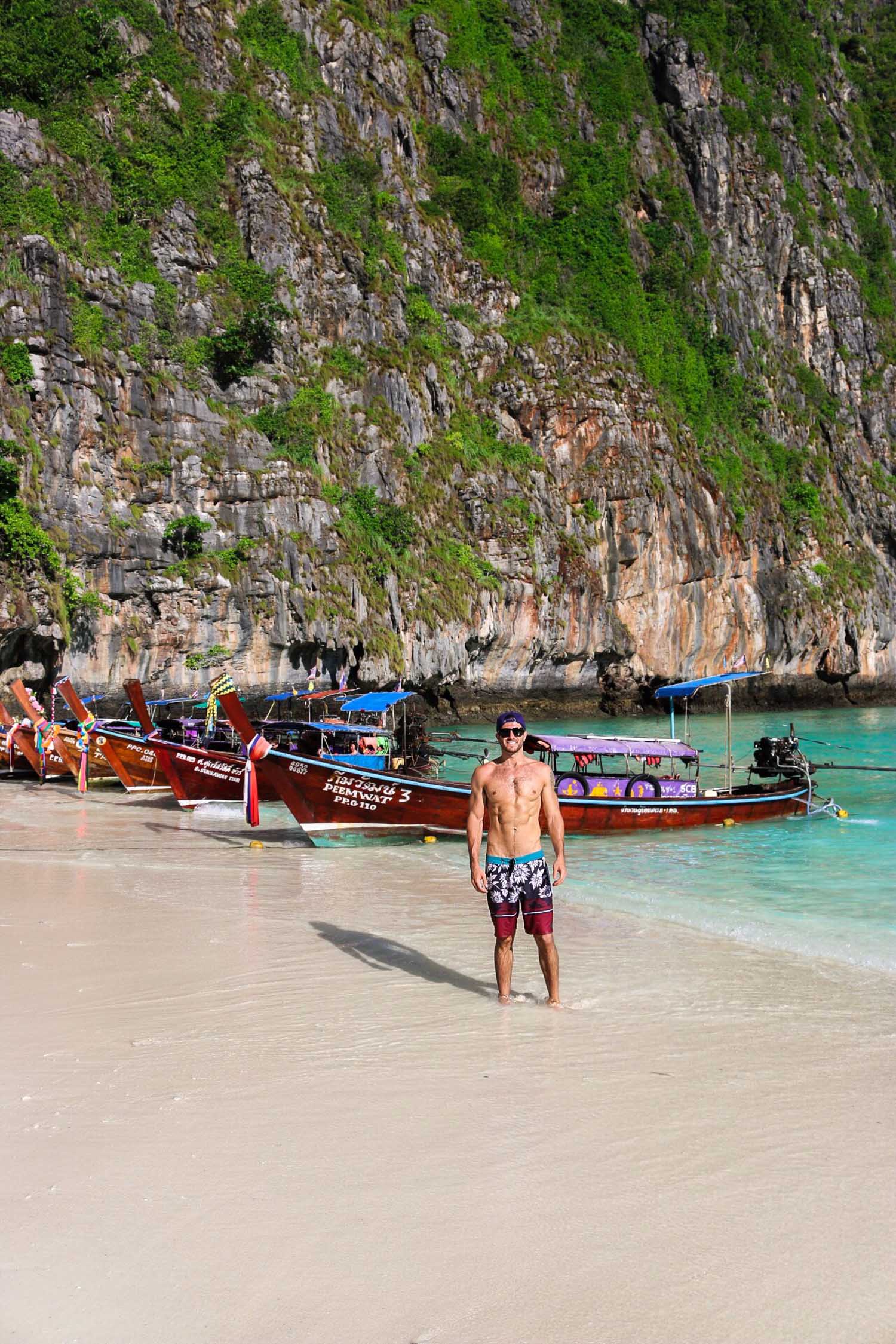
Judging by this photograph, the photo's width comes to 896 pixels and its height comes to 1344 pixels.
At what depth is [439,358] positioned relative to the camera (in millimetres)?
48188

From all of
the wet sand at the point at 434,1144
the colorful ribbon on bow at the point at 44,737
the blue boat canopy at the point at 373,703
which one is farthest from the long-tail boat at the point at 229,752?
the wet sand at the point at 434,1144

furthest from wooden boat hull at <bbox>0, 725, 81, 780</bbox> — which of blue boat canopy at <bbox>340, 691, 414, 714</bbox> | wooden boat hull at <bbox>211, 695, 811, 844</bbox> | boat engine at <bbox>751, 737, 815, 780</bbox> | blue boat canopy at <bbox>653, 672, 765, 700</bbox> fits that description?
boat engine at <bbox>751, 737, 815, 780</bbox>

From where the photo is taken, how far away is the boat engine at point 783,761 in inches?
733

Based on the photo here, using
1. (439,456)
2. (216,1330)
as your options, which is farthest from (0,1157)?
(439,456)

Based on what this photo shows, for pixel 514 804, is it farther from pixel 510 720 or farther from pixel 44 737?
pixel 44 737

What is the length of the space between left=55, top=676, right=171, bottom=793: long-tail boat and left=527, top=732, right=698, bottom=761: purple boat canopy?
957cm

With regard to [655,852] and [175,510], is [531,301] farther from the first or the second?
[655,852]

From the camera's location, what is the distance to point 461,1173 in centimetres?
393

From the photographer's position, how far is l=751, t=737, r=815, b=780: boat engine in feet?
61.1

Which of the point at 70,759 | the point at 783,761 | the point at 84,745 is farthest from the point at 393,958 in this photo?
the point at 70,759

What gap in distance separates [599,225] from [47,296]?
37.6m

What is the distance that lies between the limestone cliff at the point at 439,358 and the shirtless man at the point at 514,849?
25.7 meters

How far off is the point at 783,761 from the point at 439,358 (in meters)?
34.5

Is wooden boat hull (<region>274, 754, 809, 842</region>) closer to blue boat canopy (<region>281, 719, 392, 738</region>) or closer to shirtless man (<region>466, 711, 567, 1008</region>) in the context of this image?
blue boat canopy (<region>281, 719, 392, 738</region>)
